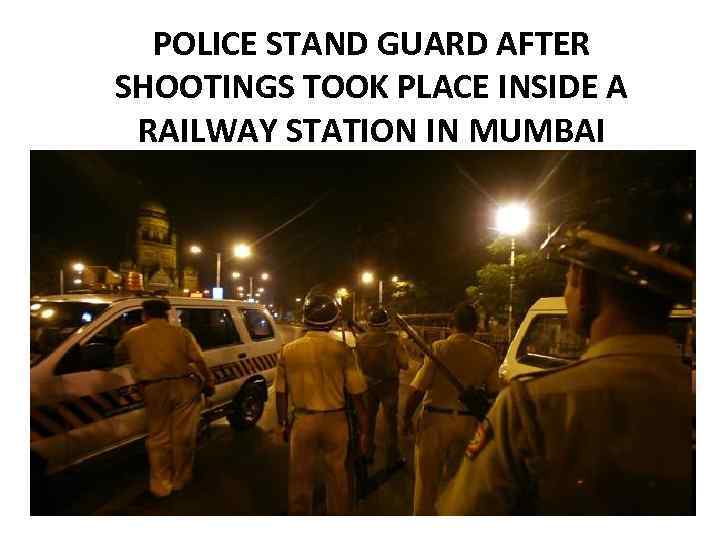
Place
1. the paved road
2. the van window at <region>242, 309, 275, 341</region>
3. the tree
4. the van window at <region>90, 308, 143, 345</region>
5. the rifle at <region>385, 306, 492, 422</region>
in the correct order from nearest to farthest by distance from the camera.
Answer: the rifle at <region>385, 306, 492, 422</region>
the paved road
the van window at <region>90, 308, 143, 345</region>
the van window at <region>242, 309, 275, 341</region>
the tree

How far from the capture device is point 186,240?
131 feet

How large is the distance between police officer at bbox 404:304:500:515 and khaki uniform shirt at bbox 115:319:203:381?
228 centimetres

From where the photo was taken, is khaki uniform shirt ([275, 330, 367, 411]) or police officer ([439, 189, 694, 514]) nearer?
police officer ([439, 189, 694, 514])

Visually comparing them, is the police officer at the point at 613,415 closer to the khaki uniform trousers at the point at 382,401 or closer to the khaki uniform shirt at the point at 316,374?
the khaki uniform shirt at the point at 316,374

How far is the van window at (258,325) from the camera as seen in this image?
5.99 meters

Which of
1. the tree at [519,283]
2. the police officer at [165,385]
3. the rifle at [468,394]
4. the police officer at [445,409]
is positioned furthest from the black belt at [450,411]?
the tree at [519,283]

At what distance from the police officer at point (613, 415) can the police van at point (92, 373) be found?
350cm

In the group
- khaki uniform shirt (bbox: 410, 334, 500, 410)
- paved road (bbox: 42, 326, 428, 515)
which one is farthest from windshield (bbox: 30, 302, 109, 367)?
khaki uniform shirt (bbox: 410, 334, 500, 410)

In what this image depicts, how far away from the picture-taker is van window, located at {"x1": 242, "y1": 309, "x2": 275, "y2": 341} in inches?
236

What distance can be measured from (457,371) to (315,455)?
1.30 m

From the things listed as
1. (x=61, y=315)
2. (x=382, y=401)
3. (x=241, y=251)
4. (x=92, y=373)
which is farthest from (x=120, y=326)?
(x=241, y=251)

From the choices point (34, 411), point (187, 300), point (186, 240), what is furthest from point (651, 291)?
point (186, 240)

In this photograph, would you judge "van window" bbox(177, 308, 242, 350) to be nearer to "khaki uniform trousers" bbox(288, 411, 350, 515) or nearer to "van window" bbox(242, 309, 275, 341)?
"van window" bbox(242, 309, 275, 341)

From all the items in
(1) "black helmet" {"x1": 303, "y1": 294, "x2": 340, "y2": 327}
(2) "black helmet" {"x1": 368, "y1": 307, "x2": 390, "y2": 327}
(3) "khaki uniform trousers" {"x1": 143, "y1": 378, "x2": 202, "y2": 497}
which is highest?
(1) "black helmet" {"x1": 303, "y1": 294, "x2": 340, "y2": 327}
